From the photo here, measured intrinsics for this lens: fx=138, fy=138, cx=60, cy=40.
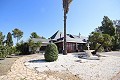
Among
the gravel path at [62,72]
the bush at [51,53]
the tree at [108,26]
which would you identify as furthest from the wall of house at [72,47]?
the gravel path at [62,72]

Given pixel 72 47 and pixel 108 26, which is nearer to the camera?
pixel 72 47

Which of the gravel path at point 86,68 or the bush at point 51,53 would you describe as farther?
the bush at point 51,53

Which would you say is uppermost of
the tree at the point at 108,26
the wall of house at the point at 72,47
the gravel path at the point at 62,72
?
the tree at the point at 108,26

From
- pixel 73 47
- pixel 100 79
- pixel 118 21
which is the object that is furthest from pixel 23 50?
pixel 118 21

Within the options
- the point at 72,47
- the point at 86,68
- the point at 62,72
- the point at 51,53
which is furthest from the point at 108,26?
the point at 62,72

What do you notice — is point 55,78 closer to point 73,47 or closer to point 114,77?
point 114,77

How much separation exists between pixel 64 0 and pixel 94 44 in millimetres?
10395

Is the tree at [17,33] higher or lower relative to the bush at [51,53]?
higher

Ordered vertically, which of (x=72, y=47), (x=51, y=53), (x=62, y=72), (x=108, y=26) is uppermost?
(x=108, y=26)

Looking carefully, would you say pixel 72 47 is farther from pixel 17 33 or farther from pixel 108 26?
pixel 17 33

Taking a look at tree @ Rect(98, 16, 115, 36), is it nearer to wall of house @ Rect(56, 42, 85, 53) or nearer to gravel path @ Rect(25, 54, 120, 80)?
wall of house @ Rect(56, 42, 85, 53)

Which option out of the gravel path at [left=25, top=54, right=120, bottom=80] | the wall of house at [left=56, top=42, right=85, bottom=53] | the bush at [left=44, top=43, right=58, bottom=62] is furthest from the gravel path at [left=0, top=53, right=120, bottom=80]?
the wall of house at [left=56, top=42, right=85, bottom=53]

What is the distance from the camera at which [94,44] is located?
89.5 ft

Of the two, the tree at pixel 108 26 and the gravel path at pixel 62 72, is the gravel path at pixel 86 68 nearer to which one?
the gravel path at pixel 62 72
